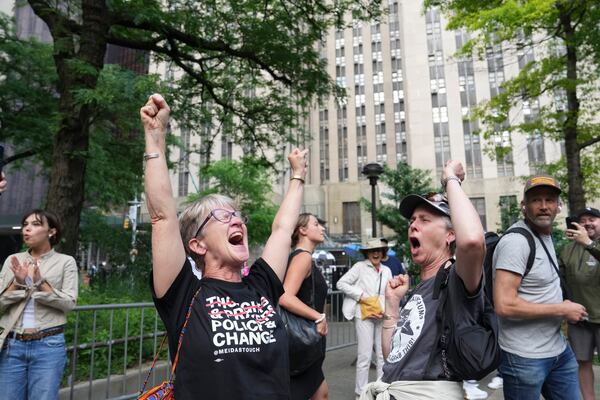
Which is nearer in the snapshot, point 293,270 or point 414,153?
point 293,270

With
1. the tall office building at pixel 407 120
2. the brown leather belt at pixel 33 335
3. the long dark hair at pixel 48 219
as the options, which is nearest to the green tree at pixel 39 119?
the long dark hair at pixel 48 219

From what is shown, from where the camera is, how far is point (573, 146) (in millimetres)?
11312

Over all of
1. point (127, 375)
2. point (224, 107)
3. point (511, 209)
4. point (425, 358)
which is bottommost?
point (127, 375)

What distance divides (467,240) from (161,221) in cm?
132

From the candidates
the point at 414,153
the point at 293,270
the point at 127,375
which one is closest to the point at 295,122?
the point at 127,375

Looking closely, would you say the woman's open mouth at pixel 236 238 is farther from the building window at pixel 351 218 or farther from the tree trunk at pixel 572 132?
the building window at pixel 351 218

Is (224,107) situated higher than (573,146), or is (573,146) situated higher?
(224,107)

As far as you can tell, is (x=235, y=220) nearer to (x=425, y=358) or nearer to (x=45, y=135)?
(x=425, y=358)

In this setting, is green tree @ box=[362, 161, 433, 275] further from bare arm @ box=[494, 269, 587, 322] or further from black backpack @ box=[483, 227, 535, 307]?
bare arm @ box=[494, 269, 587, 322]

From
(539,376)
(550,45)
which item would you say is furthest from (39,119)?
(550,45)

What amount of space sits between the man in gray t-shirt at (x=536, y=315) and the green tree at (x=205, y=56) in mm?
5988

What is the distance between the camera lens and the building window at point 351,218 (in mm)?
54781

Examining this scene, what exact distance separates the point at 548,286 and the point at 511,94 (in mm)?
12227

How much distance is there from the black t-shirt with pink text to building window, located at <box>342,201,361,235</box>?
52480mm
